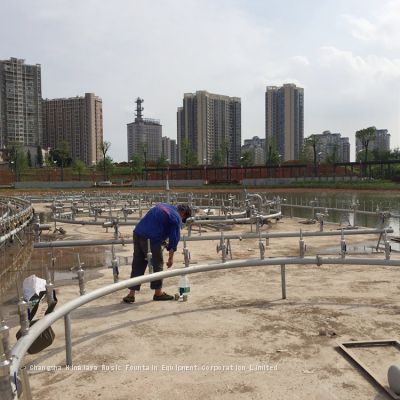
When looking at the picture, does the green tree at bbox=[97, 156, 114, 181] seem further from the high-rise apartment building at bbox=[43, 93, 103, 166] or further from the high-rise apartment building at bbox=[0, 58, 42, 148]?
the high-rise apartment building at bbox=[0, 58, 42, 148]

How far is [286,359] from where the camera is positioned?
435 cm

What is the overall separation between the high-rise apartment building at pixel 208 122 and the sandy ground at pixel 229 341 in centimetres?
11533

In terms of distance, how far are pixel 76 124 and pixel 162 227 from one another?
134 meters

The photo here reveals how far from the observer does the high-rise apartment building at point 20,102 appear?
122 metres

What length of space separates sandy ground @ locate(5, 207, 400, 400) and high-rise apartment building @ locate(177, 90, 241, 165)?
115329 mm

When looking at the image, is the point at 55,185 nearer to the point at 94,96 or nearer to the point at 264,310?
the point at 264,310

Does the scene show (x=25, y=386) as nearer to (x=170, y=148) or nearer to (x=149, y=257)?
(x=149, y=257)

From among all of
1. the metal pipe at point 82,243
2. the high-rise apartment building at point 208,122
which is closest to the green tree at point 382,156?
the high-rise apartment building at point 208,122

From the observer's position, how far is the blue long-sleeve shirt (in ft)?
20.5

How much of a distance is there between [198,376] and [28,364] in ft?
5.74

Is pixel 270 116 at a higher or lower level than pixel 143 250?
higher

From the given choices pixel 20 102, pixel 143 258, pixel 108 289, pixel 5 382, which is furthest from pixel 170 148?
pixel 5 382

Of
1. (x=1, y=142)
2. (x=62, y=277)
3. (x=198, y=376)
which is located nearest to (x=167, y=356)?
(x=198, y=376)

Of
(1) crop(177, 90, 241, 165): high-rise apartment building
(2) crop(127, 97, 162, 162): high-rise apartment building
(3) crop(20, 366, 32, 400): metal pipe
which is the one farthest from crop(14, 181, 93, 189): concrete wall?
(2) crop(127, 97, 162, 162): high-rise apartment building
